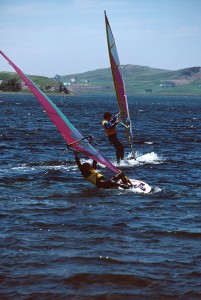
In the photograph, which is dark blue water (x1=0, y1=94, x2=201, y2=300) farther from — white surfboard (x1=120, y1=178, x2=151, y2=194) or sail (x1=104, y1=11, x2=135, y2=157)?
sail (x1=104, y1=11, x2=135, y2=157)

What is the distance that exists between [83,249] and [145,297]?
2.84 m

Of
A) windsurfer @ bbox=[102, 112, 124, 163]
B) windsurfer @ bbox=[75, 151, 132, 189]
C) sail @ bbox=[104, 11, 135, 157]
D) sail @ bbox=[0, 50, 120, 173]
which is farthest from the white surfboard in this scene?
sail @ bbox=[104, 11, 135, 157]

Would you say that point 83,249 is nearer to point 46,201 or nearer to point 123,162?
point 46,201

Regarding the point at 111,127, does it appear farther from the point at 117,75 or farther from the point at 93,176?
the point at 93,176

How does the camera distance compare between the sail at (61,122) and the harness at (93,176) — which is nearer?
the sail at (61,122)

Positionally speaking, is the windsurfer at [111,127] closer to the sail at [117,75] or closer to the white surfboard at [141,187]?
the sail at [117,75]

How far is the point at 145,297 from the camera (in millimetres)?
9820

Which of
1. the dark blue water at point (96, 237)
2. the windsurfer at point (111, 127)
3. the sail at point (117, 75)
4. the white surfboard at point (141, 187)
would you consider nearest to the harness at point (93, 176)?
the dark blue water at point (96, 237)

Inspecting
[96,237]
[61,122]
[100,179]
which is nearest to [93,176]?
[100,179]

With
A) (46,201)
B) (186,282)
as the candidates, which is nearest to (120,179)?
(46,201)

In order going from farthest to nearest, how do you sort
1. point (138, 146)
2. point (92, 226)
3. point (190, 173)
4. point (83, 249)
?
point (138, 146), point (190, 173), point (92, 226), point (83, 249)

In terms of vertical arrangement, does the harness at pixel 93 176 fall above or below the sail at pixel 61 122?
below

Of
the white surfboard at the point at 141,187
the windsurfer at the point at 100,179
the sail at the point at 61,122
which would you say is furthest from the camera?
the white surfboard at the point at 141,187

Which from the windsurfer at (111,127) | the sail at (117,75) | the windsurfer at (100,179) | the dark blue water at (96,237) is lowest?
the dark blue water at (96,237)
